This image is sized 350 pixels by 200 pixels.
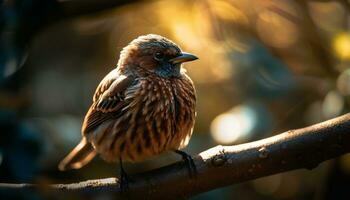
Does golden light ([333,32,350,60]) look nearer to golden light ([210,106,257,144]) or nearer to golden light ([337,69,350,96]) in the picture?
golden light ([337,69,350,96])

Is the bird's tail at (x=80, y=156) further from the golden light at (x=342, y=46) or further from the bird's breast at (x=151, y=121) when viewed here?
the golden light at (x=342, y=46)

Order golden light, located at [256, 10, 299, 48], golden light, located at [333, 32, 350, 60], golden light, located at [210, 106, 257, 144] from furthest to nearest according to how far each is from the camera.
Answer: golden light, located at [256, 10, 299, 48]
golden light, located at [210, 106, 257, 144]
golden light, located at [333, 32, 350, 60]

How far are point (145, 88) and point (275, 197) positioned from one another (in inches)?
86.1

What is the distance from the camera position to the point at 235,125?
5.32 metres

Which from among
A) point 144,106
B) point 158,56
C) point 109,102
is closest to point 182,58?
point 158,56

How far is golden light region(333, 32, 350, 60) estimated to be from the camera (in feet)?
16.6

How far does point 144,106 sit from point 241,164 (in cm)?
110

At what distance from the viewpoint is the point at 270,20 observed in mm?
5852

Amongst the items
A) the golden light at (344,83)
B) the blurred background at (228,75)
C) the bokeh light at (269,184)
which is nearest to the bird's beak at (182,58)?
the blurred background at (228,75)

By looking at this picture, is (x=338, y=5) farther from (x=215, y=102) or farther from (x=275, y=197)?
(x=275, y=197)

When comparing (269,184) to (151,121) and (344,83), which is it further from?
(151,121)

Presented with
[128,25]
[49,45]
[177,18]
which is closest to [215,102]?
[177,18]

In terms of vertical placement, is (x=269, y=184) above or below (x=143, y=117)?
below

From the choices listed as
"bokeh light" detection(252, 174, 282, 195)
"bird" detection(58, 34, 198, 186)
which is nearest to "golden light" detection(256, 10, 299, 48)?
"bird" detection(58, 34, 198, 186)
